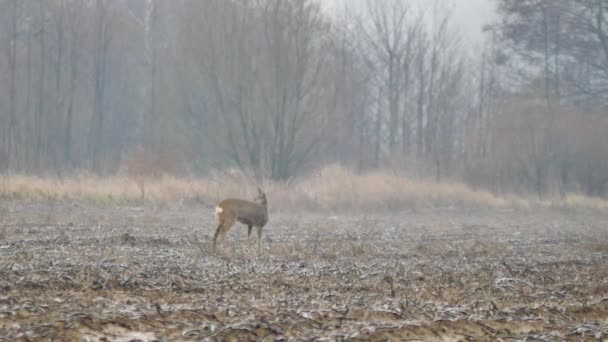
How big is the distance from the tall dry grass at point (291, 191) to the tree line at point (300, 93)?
1.77 metres

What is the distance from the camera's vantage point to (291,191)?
27.3 metres

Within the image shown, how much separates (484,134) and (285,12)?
11468 mm

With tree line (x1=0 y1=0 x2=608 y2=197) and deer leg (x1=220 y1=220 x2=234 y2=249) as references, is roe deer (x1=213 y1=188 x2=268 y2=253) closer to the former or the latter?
deer leg (x1=220 y1=220 x2=234 y2=249)

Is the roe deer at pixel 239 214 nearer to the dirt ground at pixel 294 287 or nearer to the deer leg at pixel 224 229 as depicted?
the deer leg at pixel 224 229

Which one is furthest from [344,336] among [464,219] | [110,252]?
[464,219]

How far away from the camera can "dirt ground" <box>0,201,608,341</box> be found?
595 centimetres

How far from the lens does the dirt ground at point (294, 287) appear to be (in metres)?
5.95

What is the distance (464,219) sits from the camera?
25.0 m

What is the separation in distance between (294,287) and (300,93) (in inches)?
987

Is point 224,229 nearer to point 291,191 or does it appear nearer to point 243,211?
point 243,211

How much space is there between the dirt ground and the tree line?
15.6 metres

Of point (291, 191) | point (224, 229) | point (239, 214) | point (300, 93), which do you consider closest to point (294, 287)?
point (224, 229)

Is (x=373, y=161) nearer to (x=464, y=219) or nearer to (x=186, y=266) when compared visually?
(x=464, y=219)

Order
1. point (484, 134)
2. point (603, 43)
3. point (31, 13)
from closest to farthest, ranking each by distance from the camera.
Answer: point (603, 43), point (484, 134), point (31, 13)
